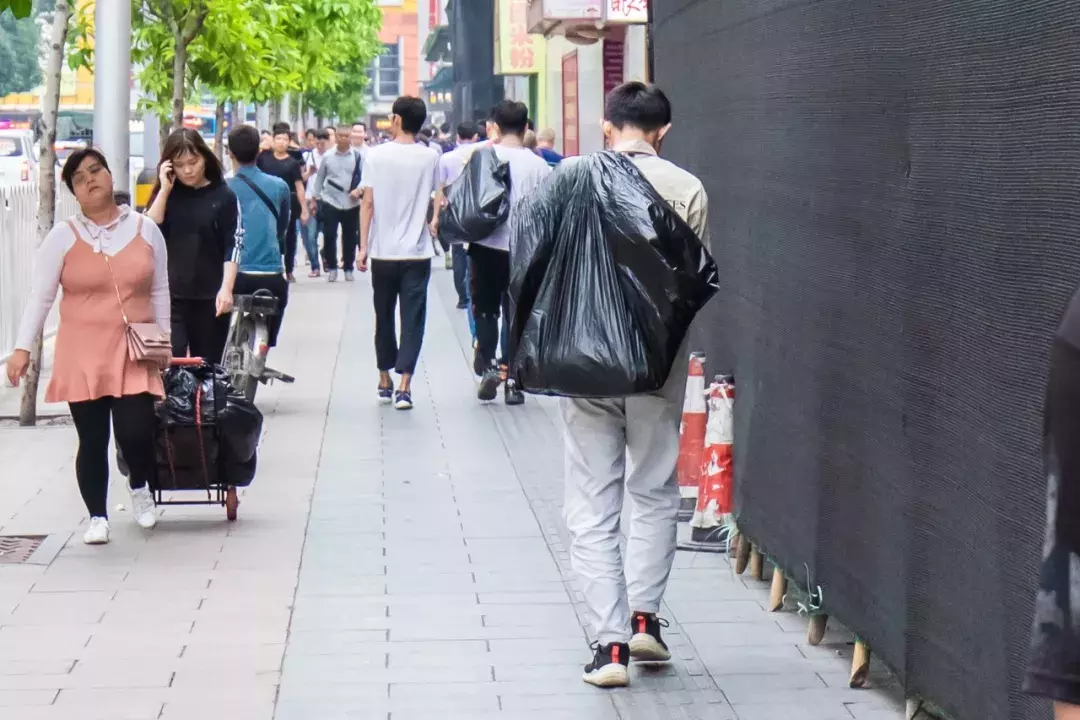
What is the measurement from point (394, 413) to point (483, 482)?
8.45 feet

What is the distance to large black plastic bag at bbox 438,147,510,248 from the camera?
11664mm

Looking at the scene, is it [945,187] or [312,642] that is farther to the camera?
[312,642]

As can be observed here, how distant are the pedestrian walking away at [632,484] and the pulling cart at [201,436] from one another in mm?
2624

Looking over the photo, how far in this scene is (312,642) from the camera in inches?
240

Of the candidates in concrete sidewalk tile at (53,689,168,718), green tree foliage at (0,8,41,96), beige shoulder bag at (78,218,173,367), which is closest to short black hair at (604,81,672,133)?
concrete sidewalk tile at (53,689,168,718)

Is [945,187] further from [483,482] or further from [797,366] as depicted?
[483,482]

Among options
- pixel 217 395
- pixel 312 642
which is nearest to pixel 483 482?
pixel 217 395

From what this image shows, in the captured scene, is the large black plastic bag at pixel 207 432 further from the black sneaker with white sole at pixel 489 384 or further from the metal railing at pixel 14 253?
the metal railing at pixel 14 253

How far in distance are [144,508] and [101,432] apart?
51cm

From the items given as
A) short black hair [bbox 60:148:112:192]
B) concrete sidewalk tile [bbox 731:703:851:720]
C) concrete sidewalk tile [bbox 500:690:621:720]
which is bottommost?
concrete sidewalk tile [bbox 731:703:851:720]

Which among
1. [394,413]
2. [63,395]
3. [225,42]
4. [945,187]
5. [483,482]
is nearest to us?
[945,187]

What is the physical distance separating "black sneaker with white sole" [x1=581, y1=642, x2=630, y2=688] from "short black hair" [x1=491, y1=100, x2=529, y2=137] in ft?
21.7

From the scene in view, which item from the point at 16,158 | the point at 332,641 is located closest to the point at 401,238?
the point at 332,641

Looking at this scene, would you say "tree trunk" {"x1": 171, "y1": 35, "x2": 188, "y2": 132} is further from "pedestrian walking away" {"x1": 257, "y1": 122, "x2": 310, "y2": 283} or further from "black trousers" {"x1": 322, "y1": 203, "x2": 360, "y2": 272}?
"black trousers" {"x1": 322, "y1": 203, "x2": 360, "y2": 272}
